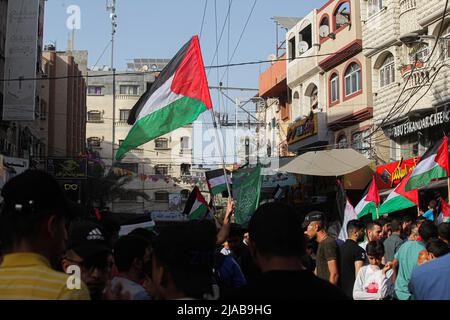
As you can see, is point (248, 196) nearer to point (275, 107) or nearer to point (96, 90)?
point (275, 107)

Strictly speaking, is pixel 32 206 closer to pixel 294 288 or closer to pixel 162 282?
pixel 162 282

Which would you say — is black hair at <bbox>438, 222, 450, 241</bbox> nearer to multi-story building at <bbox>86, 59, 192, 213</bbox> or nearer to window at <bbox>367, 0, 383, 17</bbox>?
window at <bbox>367, 0, 383, 17</bbox>

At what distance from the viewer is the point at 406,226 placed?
11062mm

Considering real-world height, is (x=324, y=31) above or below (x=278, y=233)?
above

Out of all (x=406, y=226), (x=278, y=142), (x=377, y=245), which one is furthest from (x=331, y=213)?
(x=377, y=245)

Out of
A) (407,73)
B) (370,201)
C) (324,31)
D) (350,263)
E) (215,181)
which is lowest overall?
(350,263)

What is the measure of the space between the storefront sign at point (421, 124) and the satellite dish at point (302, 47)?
32.4 ft

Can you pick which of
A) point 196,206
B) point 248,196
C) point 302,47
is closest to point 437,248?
point 248,196

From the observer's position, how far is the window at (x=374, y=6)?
2460 centimetres

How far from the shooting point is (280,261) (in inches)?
123

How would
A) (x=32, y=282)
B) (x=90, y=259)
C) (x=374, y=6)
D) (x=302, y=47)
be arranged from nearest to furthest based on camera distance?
(x=32, y=282)
(x=90, y=259)
(x=374, y=6)
(x=302, y=47)

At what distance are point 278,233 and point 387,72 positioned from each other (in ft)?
72.5

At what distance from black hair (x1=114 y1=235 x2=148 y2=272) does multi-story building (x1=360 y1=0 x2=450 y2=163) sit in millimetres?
14434

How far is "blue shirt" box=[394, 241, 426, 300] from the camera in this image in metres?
7.04
